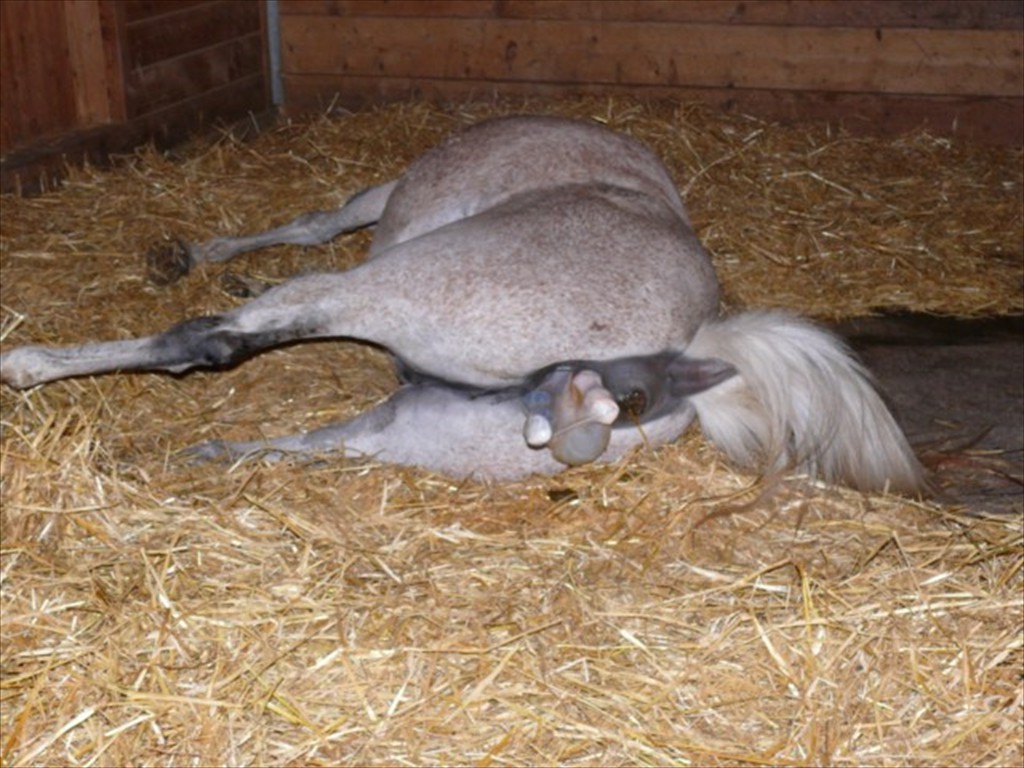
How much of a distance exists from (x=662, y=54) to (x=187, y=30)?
6.88 ft

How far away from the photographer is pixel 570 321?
3.04 m

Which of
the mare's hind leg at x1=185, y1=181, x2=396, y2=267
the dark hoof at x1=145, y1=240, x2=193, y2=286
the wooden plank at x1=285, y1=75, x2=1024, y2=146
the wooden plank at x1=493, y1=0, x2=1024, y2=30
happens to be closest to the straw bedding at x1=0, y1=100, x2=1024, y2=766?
the dark hoof at x1=145, y1=240, x2=193, y2=286

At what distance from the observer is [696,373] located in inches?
124

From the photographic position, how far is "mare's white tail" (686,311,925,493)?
10.2ft

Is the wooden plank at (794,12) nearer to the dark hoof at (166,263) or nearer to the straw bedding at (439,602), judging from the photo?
the dark hoof at (166,263)

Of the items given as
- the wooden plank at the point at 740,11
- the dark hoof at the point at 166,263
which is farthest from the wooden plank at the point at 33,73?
the wooden plank at the point at 740,11

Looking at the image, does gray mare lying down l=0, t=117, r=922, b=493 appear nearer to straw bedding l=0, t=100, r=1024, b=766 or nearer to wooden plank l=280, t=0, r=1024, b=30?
straw bedding l=0, t=100, r=1024, b=766

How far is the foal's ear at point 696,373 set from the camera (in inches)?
124

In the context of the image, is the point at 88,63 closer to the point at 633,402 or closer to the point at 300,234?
the point at 300,234

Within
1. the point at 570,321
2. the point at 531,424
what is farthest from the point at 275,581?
the point at 570,321

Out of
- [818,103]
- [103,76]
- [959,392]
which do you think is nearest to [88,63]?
[103,76]

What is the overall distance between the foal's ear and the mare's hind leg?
151cm

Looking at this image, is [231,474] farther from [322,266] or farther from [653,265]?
[322,266]

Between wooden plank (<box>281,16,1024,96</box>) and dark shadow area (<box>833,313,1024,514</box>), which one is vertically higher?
wooden plank (<box>281,16,1024,96</box>)
